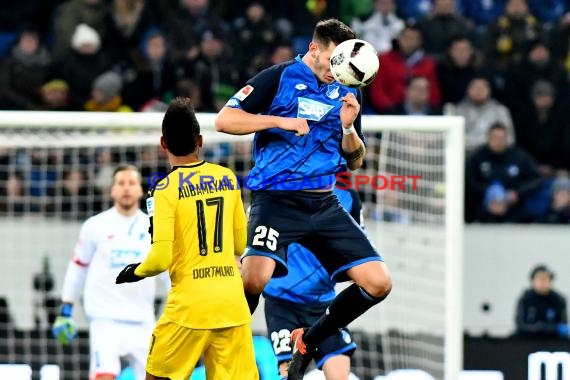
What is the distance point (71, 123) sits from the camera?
31.4 feet

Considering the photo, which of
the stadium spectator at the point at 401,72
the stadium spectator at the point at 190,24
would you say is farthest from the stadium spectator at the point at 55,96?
the stadium spectator at the point at 401,72

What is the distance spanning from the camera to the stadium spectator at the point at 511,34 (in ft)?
45.1

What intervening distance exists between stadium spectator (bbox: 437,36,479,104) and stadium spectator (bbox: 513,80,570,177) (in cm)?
63

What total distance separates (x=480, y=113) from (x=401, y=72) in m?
0.87

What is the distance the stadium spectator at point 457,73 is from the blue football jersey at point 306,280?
15.5 ft

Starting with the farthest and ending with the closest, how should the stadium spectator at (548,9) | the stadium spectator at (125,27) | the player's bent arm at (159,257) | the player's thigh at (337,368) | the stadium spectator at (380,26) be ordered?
the stadium spectator at (548,9) < the stadium spectator at (380,26) < the stadium spectator at (125,27) < the player's thigh at (337,368) < the player's bent arm at (159,257)

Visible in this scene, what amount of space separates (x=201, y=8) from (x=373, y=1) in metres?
1.78

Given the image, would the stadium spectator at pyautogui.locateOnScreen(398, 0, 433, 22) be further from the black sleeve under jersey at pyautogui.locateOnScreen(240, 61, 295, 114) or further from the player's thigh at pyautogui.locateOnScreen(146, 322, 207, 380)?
the player's thigh at pyautogui.locateOnScreen(146, 322, 207, 380)

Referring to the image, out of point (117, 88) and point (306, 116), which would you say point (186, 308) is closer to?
point (306, 116)

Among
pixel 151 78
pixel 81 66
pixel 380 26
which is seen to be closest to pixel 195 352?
pixel 151 78

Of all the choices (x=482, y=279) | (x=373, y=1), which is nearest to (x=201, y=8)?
(x=373, y=1)

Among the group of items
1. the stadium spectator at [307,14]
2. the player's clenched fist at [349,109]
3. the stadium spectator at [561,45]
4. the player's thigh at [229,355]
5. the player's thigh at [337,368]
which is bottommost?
the player's thigh at [337,368]

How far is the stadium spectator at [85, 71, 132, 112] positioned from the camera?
12.7m

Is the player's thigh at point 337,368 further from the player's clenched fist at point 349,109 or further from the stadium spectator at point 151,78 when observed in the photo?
the stadium spectator at point 151,78
